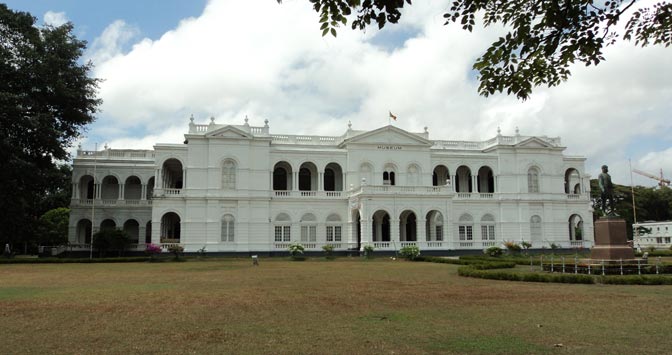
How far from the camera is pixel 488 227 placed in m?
45.8

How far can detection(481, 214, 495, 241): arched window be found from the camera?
1794 inches

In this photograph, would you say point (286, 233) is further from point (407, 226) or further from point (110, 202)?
point (110, 202)

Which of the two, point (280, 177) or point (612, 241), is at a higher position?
point (280, 177)

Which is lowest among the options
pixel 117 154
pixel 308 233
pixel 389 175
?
pixel 308 233

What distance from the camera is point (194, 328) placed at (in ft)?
30.8

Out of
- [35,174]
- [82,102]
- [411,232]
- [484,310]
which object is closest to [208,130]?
[82,102]

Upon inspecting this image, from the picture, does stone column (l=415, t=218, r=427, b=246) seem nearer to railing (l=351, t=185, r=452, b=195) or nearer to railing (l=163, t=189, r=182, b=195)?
railing (l=351, t=185, r=452, b=195)

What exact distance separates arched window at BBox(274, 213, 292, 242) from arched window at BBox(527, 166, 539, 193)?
21356mm

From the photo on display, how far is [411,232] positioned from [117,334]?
1519 inches

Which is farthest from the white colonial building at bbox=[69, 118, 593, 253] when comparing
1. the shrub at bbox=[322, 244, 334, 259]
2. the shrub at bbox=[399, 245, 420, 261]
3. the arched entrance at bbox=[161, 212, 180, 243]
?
the shrub at bbox=[399, 245, 420, 261]

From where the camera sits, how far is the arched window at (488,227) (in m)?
45.6

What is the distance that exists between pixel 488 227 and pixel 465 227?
83.0 inches

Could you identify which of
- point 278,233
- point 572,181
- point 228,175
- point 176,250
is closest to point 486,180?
point 572,181

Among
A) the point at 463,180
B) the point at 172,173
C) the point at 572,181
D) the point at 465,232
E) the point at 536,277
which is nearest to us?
the point at 536,277
